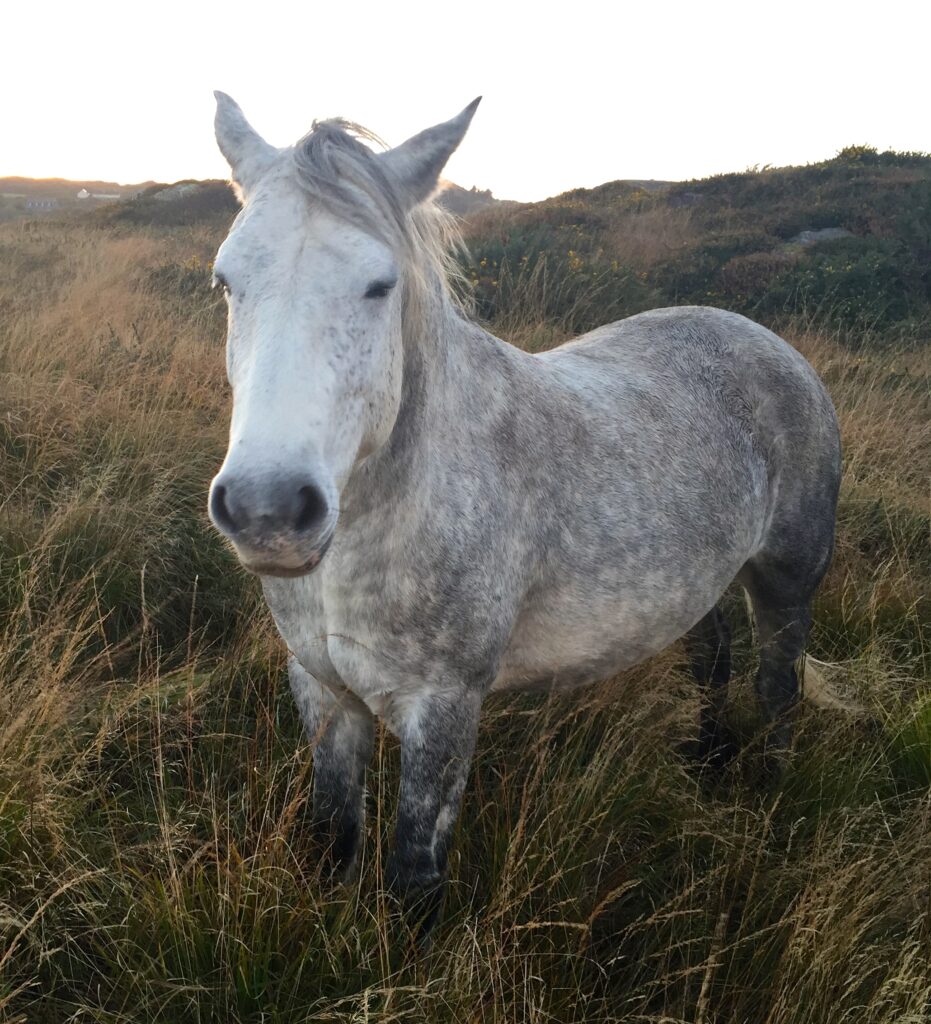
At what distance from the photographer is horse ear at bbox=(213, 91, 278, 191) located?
181 cm

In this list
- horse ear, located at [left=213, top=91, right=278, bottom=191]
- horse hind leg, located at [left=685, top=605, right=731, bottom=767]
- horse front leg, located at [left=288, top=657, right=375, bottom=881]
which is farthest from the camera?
horse hind leg, located at [left=685, top=605, right=731, bottom=767]

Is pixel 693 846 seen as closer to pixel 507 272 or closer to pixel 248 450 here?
pixel 248 450

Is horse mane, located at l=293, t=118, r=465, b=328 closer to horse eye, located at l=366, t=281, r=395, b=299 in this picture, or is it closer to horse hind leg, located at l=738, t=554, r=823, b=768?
horse eye, located at l=366, t=281, r=395, b=299

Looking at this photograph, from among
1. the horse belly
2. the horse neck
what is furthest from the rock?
the horse neck

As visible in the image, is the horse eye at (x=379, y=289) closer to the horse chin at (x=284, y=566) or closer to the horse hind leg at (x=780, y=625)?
the horse chin at (x=284, y=566)

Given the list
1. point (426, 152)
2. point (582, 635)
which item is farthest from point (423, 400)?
point (582, 635)

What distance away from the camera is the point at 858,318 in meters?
9.48

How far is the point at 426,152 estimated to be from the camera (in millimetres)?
1834

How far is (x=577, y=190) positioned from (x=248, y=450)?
21857 mm

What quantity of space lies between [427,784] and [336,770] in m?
0.41

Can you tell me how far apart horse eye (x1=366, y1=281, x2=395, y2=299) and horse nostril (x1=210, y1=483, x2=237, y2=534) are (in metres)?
0.51

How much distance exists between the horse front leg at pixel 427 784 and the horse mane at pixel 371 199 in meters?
0.94

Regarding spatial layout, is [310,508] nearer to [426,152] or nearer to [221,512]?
[221,512]

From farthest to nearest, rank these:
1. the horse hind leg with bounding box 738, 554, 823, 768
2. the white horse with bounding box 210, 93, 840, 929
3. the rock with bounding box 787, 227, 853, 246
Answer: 1. the rock with bounding box 787, 227, 853, 246
2. the horse hind leg with bounding box 738, 554, 823, 768
3. the white horse with bounding box 210, 93, 840, 929
